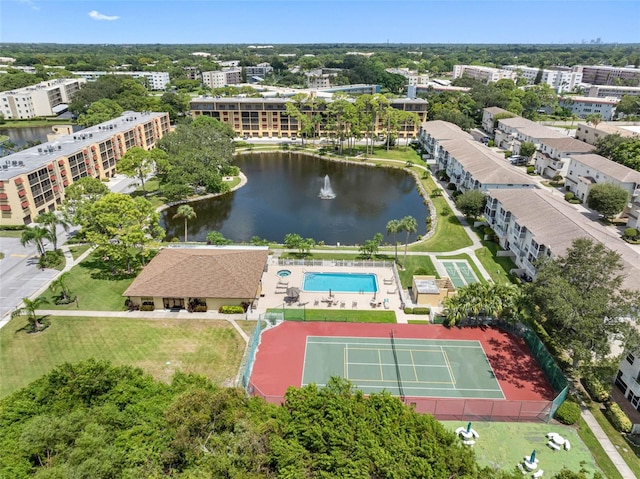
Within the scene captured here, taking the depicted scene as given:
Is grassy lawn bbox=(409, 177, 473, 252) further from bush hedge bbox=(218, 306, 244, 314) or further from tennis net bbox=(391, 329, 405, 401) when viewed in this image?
bush hedge bbox=(218, 306, 244, 314)

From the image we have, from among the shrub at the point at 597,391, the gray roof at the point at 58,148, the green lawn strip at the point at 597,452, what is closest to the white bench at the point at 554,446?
the green lawn strip at the point at 597,452

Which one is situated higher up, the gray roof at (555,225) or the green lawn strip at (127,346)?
the gray roof at (555,225)

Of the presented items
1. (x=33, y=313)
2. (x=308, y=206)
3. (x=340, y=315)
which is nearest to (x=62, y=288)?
(x=33, y=313)

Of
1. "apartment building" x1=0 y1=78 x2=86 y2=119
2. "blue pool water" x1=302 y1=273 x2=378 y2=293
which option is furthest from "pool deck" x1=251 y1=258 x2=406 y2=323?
"apartment building" x1=0 y1=78 x2=86 y2=119

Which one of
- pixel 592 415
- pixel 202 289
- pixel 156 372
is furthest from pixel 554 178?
pixel 156 372

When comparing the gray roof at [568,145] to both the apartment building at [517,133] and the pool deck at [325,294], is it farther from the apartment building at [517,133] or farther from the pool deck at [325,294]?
the pool deck at [325,294]

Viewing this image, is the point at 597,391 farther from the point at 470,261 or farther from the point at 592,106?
the point at 592,106
